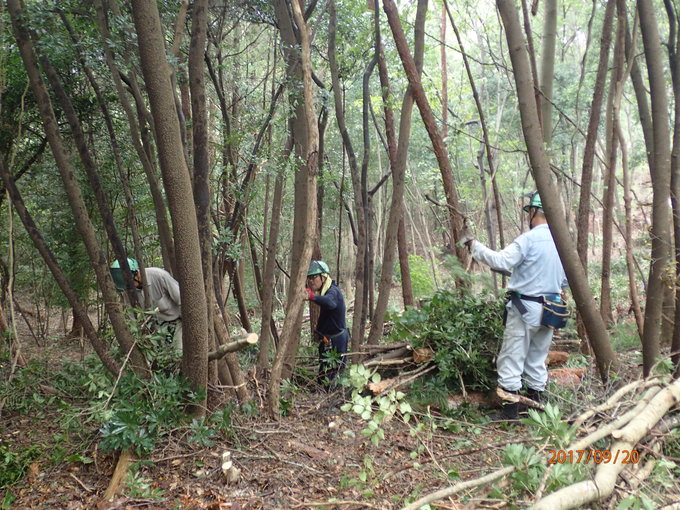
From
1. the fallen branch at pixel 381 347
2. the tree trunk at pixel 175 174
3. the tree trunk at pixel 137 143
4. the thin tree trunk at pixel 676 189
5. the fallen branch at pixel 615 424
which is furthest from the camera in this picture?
the fallen branch at pixel 381 347

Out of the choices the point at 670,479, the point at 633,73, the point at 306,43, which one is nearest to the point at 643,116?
the point at 633,73

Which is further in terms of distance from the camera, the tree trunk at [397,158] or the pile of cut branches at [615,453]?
the tree trunk at [397,158]

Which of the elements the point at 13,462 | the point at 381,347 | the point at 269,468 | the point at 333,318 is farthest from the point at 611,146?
the point at 13,462

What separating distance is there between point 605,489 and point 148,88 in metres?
3.42

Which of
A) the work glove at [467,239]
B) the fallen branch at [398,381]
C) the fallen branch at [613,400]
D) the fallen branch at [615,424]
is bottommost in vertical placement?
the fallen branch at [398,381]

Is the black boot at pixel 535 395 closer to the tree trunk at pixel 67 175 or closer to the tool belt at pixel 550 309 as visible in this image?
the tool belt at pixel 550 309

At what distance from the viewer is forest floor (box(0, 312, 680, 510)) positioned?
3191 millimetres

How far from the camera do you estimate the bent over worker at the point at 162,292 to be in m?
5.02

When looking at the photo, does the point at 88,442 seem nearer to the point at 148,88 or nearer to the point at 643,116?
the point at 148,88

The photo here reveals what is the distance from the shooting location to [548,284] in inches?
189

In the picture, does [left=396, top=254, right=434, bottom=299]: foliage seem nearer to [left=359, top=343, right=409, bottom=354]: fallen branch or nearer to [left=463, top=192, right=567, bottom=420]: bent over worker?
[left=359, top=343, right=409, bottom=354]: fallen branch

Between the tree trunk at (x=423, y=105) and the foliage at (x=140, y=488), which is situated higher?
the tree trunk at (x=423, y=105)

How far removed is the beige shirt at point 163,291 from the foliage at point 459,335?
2636mm
